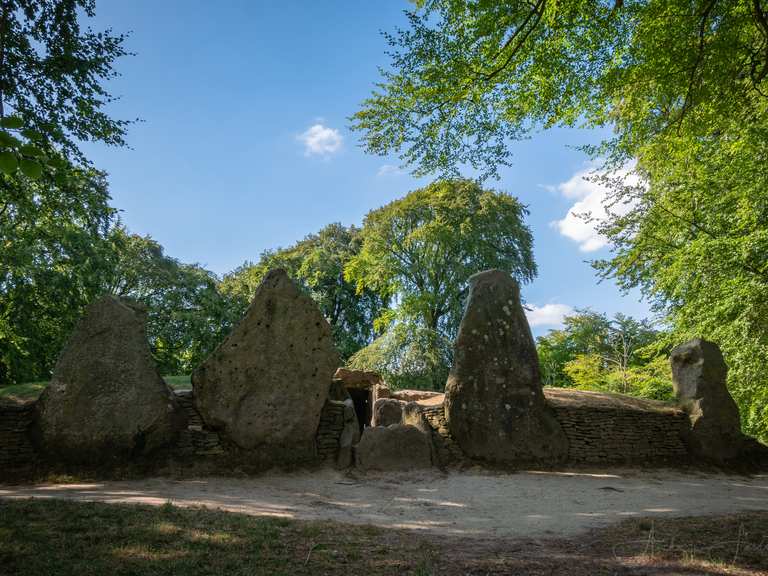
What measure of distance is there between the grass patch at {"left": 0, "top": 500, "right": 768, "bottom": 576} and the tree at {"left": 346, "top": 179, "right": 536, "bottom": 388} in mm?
19779

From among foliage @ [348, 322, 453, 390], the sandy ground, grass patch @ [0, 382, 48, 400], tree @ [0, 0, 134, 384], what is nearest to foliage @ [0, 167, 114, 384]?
tree @ [0, 0, 134, 384]

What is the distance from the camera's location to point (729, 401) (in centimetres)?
1115

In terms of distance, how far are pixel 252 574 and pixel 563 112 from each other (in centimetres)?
862

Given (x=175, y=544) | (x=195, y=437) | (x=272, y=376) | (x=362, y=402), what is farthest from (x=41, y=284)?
(x=175, y=544)

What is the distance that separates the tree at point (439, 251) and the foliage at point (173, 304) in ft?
26.8

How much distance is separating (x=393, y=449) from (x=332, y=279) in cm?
2430

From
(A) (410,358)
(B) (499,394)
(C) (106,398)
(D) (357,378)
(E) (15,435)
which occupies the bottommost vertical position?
(E) (15,435)

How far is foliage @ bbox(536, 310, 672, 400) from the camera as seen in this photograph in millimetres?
19812

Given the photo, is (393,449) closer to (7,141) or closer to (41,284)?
(7,141)

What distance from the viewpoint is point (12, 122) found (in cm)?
210

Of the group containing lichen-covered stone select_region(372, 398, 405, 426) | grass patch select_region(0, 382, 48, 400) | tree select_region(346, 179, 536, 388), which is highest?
tree select_region(346, 179, 536, 388)

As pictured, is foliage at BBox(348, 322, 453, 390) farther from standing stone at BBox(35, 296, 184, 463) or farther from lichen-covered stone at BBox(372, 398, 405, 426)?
standing stone at BBox(35, 296, 184, 463)

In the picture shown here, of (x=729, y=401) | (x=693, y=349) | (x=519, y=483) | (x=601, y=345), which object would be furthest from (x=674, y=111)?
(x=601, y=345)

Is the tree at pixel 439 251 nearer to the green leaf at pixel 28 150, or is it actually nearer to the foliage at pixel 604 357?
the foliage at pixel 604 357
